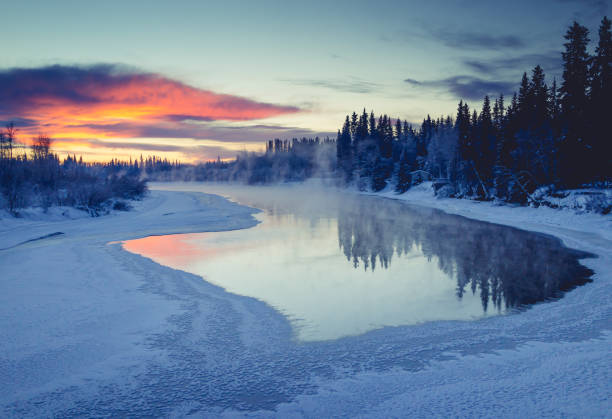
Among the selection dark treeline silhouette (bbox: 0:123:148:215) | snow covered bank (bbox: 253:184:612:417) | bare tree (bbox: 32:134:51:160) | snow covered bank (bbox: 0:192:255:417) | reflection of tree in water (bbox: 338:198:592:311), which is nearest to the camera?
snow covered bank (bbox: 253:184:612:417)

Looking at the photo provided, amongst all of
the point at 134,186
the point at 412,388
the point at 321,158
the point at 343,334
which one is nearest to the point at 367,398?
the point at 412,388

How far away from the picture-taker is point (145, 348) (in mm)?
7266

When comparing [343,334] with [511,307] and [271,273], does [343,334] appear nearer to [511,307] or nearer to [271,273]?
[511,307]

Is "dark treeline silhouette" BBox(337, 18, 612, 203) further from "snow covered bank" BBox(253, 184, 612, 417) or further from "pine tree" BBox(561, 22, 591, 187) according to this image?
"snow covered bank" BBox(253, 184, 612, 417)

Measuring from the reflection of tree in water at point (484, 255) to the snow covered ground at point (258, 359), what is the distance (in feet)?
3.65

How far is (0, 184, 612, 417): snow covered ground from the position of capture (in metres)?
5.32

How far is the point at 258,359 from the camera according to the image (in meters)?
6.88

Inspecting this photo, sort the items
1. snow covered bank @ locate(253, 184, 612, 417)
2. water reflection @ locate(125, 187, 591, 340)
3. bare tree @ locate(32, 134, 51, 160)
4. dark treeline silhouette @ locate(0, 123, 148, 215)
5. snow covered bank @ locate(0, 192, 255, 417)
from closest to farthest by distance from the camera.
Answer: snow covered bank @ locate(253, 184, 612, 417), snow covered bank @ locate(0, 192, 255, 417), water reflection @ locate(125, 187, 591, 340), dark treeline silhouette @ locate(0, 123, 148, 215), bare tree @ locate(32, 134, 51, 160)

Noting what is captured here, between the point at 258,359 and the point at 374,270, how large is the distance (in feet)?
25.7

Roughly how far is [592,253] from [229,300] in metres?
16.7

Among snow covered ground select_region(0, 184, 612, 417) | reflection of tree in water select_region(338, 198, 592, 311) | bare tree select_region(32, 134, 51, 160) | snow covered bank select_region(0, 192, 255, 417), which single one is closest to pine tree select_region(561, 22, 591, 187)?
reflection of tree in water select_region(338, 198, 592, 311)

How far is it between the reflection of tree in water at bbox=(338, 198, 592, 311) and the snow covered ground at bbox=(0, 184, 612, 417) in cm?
111

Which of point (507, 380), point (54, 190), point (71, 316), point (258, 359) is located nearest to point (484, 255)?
point (507, 380)

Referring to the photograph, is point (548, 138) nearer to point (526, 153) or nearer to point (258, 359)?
point (526, 153)
